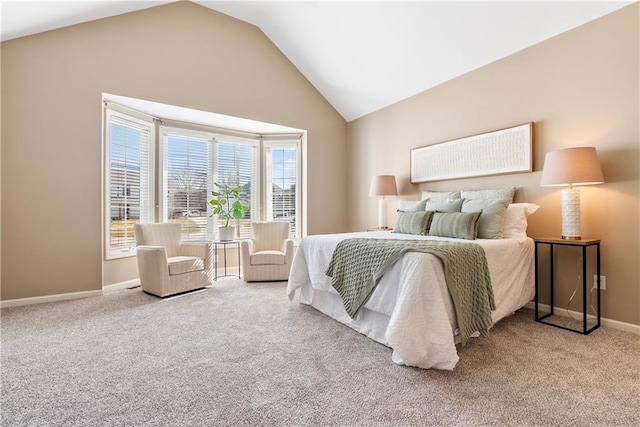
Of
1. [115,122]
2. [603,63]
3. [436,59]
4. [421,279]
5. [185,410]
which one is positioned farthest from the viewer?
[115,122]

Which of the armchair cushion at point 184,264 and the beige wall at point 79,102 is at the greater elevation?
the beige wall at point 79,102

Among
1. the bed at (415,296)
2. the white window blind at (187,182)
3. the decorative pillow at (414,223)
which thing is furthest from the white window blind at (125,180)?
the decorative pillow at (414,223)

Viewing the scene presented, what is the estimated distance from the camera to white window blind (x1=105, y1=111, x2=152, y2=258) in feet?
12.8

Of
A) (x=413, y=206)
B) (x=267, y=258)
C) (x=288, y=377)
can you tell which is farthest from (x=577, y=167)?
(x=267, y=258)

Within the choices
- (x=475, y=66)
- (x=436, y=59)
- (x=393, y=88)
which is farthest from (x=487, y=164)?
(x=393, y=88)

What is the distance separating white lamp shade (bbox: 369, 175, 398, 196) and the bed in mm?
1659

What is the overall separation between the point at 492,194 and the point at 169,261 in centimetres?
374

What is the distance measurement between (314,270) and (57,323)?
2309 millimetres

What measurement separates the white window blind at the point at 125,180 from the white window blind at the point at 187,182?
11.0 inches

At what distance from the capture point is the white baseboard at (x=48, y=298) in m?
3.08

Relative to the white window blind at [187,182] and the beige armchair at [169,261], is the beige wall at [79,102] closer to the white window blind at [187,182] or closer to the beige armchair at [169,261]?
the beige armchair at [169,261]

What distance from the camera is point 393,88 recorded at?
4344 millimetres

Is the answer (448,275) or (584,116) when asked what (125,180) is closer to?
(448,275)

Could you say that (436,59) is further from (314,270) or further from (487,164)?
(314,270)
